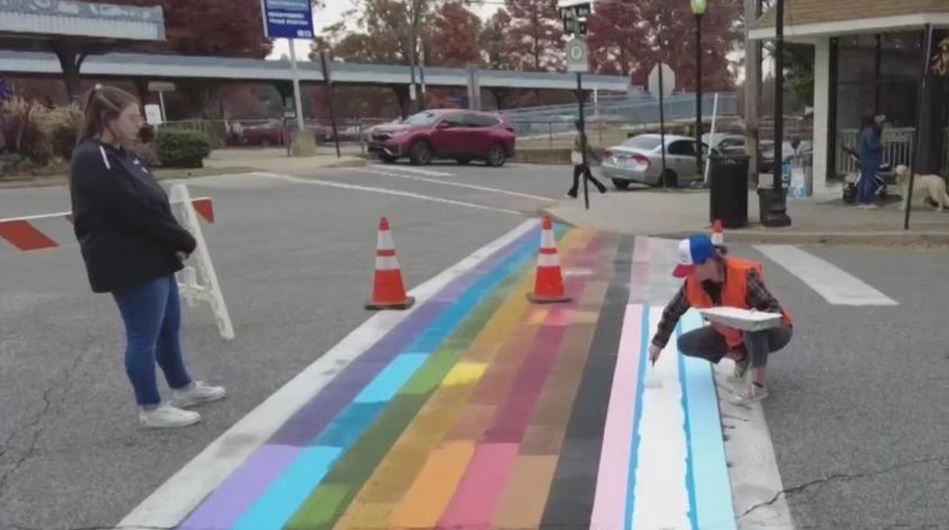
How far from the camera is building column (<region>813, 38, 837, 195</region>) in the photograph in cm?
1584

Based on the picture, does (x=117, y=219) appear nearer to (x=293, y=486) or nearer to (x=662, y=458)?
(x=293, y=486)

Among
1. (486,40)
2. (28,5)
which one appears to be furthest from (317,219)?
(486,40)

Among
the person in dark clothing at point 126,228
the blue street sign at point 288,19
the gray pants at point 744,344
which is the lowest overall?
the gray pants at point 744,344

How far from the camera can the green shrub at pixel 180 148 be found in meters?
24.2

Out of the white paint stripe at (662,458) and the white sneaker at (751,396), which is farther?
the white sneaker at (751,396)

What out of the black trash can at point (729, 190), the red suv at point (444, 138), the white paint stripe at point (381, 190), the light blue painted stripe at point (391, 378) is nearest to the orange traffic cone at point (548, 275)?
the light blue painted stripe at point (391, 378)

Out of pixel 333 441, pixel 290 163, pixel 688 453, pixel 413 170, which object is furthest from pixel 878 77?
pixel 290 163

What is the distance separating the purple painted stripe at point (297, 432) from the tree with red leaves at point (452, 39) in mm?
65386

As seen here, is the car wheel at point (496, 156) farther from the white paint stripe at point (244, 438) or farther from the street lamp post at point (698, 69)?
the white paint stripe at point (244, 438)

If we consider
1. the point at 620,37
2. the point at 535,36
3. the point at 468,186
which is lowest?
the point at 468,186

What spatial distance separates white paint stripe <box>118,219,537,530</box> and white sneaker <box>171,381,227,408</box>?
0.99ft

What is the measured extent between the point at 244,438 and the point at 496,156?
23767mm

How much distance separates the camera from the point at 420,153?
26.3m

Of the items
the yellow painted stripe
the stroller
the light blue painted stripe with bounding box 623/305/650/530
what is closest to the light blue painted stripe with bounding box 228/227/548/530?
the yellow painted stripe
